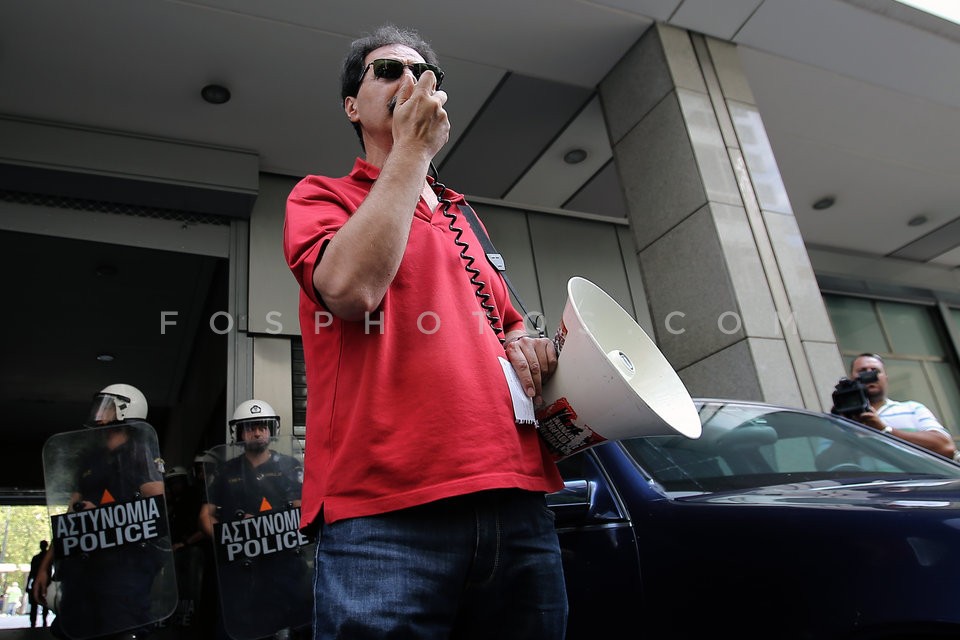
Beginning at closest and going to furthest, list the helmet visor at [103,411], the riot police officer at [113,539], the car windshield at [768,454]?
the car windshield at [768,454]
the riot police officer at [113,539]
the helmet visor at [103,411]

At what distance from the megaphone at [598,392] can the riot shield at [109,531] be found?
15.0 ft

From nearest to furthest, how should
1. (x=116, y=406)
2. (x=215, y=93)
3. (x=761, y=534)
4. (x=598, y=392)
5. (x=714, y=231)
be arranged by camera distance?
(x=598, y=392) < (x=761, y=534) < (x=714, y=231) < (x=116, y=406) < (x=215, y=93)

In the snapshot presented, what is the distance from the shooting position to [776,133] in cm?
836

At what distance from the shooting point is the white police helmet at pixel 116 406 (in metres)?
5.57

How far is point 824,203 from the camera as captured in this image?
33.1 feet

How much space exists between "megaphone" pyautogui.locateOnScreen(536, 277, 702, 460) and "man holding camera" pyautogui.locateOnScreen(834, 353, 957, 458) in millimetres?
3300

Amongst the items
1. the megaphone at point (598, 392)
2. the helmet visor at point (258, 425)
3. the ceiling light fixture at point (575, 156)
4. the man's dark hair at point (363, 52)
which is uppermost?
the ceiling light fixture at point (575, 156)

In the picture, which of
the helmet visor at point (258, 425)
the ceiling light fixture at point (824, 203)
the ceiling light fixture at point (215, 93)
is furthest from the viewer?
the ceiling light fixture at point (824, 203)

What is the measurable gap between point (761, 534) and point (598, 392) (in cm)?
118

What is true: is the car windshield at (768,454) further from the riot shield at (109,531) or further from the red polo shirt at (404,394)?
the riot shield at (109,531)

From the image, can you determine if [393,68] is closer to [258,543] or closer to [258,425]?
[258,543]

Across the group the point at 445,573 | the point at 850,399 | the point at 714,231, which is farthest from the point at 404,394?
the point at 714,231

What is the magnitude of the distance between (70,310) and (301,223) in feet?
31.6

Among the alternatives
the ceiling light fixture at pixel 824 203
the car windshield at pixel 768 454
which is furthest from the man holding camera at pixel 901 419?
the ceiling light fixture at pixel 824 203
